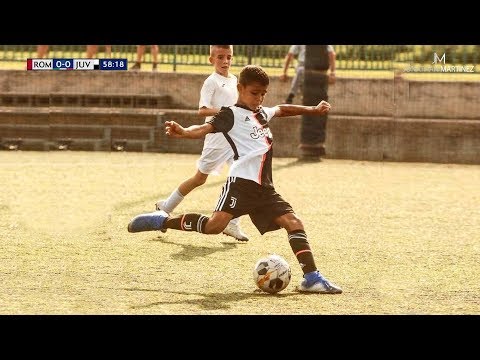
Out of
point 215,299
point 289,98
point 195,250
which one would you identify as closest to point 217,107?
point 195,250

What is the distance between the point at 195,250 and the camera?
10.2 meters

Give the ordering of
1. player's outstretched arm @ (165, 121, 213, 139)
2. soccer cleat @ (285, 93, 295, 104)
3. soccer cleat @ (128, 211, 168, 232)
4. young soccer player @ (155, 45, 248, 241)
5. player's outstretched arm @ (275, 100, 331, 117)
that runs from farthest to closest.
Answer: soccer cleat @ (285, 93, 295, 104), young soccer player @ (155, 45, 248, 241), soccer cleat @ (128, 211, 168, 232), player's outstretched arm @ (275, 100, 331, 117), player's outstretched arm @ (165, 121, 213, 139)

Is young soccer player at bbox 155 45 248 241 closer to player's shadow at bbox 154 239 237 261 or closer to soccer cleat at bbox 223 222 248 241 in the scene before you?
soccer cleat at bbox 223 222 248 241

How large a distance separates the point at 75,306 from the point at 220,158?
3864mm

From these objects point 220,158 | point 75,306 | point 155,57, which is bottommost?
point 75,306

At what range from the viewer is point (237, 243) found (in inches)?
420

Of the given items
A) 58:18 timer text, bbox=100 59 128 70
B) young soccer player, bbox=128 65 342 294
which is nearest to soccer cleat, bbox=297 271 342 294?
young soccer player, bbox=128 65 342 294

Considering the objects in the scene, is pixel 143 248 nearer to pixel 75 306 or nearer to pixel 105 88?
pixel 75 306

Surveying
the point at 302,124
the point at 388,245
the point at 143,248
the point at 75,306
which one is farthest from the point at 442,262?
the point at 302,124

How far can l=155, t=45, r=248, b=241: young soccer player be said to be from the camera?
10688 mm

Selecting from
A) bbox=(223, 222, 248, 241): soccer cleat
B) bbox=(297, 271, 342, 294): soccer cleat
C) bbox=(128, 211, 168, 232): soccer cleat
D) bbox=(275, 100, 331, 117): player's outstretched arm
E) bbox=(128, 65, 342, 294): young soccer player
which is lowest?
bbox=(297, 271, 342, 294): soccer cleat

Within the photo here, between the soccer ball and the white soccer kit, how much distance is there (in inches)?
112

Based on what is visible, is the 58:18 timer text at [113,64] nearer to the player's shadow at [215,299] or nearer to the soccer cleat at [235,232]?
the soccer cleat at [235,232]

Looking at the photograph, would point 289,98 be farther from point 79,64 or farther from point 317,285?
point 317,285
